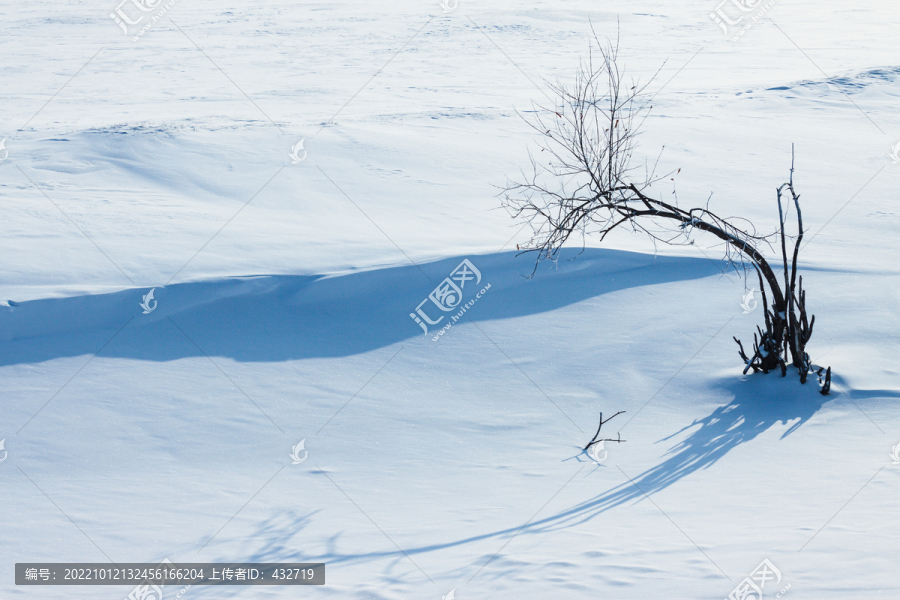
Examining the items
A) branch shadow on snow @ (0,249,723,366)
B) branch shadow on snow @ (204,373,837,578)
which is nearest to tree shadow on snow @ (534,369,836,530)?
branch shadow on snow @ (204,373,837,578)

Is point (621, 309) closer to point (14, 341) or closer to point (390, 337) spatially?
point (390, 337)

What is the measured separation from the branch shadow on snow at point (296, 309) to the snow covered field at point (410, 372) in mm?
25

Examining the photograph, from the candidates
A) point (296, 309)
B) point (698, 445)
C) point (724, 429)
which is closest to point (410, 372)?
point (296, 309)

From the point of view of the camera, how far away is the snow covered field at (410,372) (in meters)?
3.14

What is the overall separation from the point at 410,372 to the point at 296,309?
123 cm

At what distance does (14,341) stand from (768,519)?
4.98 meters

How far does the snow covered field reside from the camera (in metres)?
3.14

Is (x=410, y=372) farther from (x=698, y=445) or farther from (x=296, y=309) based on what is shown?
(x=698, y=445)

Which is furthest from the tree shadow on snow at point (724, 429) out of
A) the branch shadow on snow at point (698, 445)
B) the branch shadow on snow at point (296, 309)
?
the branch shadow on snow at point (296, 309)

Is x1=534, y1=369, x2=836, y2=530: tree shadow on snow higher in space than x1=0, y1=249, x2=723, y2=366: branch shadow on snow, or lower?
lower

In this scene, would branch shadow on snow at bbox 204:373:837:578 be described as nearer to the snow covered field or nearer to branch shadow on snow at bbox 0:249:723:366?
the snow covered field

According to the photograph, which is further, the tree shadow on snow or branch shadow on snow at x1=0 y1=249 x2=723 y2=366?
branch shadow on snow at x1=0 y1=249 x2=723 y2=366

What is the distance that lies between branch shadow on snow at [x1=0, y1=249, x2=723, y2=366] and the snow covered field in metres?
0.02

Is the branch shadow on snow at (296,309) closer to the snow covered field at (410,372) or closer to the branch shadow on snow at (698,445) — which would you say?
the snow covered field at (410,372)
